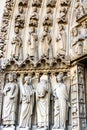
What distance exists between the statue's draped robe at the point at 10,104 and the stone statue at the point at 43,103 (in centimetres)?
36

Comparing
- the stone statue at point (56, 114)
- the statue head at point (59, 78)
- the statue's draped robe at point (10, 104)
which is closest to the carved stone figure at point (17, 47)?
the statue's draped robe at point (10, 104)

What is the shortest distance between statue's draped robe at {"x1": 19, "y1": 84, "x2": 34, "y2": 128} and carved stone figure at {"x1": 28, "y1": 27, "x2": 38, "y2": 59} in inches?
23.1

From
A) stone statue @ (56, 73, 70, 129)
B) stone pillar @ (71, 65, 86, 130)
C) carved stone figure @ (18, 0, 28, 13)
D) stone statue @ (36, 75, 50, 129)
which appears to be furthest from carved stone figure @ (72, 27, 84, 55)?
carved stone figure @ (18, 0, 28, 13)

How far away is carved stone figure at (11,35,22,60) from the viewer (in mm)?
4480

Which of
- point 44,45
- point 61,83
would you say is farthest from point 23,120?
point 44,45

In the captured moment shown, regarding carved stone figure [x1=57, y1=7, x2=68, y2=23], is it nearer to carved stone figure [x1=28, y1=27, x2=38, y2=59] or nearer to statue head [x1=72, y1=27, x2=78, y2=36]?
statue head [x1=72, y1=27, x2=78, y2=36]

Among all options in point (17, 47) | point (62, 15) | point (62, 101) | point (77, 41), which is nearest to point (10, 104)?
point (62, 101)

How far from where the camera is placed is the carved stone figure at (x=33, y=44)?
14.6 feet

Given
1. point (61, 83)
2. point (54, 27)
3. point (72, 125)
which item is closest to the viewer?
point (72, 125)

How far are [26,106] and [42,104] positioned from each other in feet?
0.82

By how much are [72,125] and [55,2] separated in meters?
2.13

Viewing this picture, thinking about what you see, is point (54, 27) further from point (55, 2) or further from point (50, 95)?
point (50, 95)

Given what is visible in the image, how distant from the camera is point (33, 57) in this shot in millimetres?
4430

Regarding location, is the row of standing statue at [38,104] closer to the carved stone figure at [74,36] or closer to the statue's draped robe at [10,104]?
the statue's draped robe at [10,104]
